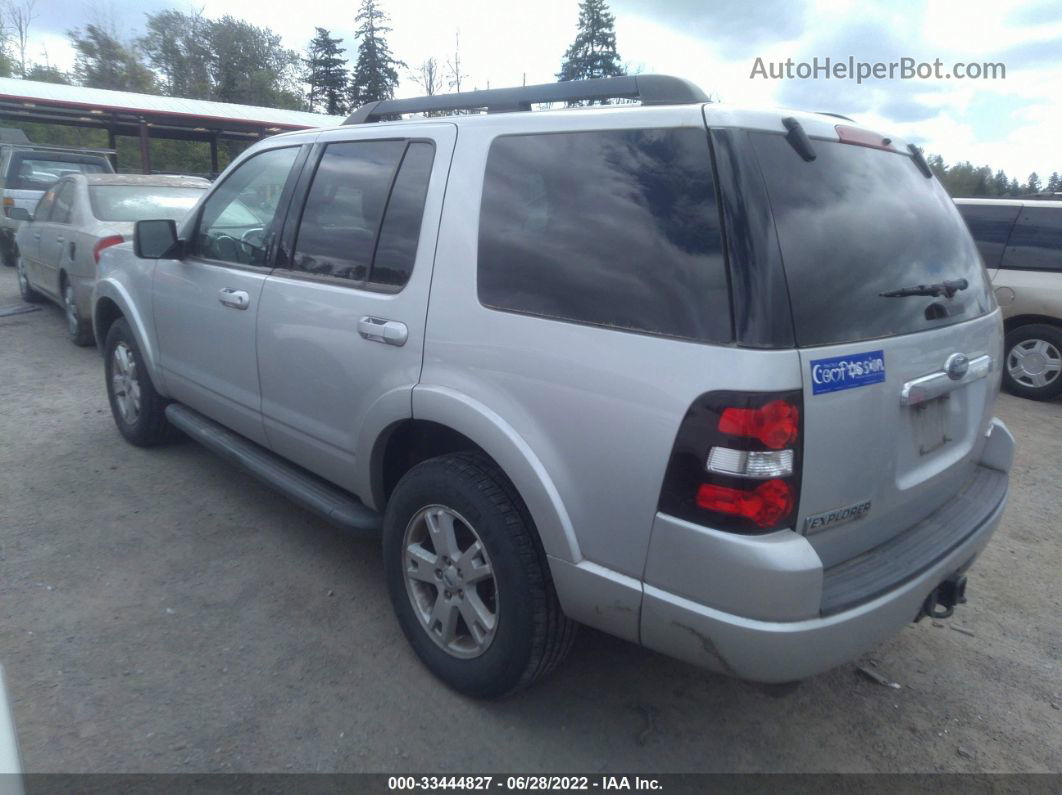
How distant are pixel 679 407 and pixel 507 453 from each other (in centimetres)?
61

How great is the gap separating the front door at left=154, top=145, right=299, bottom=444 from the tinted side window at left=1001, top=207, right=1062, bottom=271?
6.95 meters

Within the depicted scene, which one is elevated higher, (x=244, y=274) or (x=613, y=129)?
(x=613, y=129)

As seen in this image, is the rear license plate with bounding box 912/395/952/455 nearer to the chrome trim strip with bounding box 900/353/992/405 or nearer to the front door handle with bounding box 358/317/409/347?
the chrome trim strip with bounding box 900/353/992/405

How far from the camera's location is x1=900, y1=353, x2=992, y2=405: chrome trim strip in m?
2.21

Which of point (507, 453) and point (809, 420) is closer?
point (809, 420)

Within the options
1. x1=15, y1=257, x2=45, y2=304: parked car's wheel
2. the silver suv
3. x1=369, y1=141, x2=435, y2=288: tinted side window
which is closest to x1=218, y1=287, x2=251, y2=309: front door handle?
the silver suv

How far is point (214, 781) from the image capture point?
7.70ft

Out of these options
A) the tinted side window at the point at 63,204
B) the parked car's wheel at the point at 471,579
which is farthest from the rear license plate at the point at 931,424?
the tinted side window at the point at 63,204

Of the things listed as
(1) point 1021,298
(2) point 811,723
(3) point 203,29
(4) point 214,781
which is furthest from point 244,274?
(3) point 203,29

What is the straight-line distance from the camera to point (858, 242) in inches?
86.6

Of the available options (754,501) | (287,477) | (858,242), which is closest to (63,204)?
(287,477)

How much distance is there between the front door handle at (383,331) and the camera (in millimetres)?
2737

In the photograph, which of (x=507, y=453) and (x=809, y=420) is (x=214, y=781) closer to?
(x=507, y=453)

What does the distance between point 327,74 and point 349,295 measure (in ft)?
186
